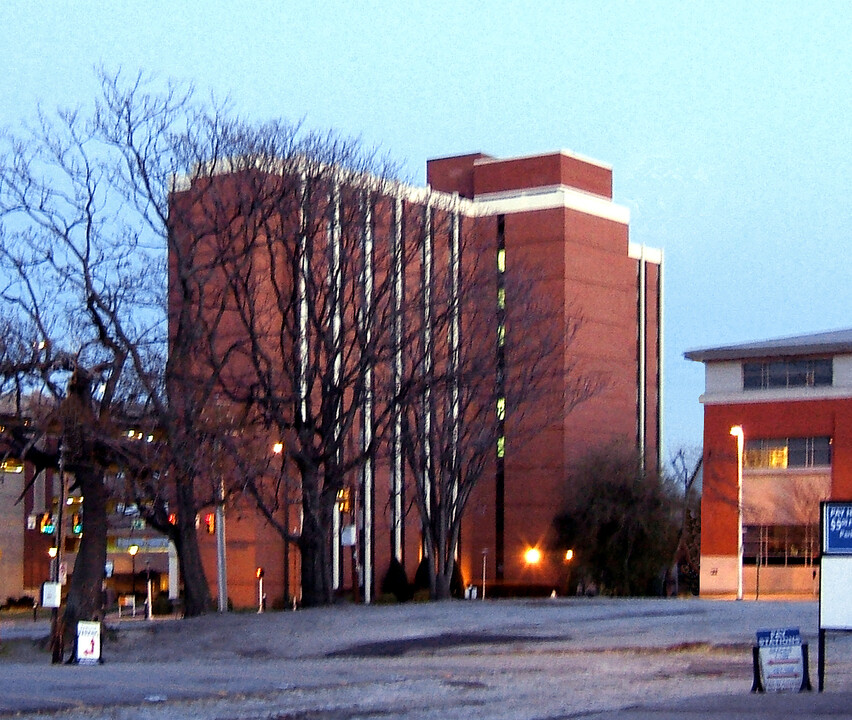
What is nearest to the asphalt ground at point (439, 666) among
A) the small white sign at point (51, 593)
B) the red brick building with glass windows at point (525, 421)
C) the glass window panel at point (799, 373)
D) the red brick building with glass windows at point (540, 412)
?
the small white sign at point (51, 593)

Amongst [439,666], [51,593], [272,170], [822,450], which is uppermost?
[272,170]

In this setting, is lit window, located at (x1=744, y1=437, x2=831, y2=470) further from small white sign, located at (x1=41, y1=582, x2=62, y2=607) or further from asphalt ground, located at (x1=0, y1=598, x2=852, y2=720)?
small white sign, located at (x1=41, y1=582, x2=62, y2=607)

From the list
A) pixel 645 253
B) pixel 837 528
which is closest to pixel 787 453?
pixel 645 253

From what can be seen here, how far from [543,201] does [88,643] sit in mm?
58211

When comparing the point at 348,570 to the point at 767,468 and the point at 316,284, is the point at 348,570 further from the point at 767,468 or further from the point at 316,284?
the point at 316,284

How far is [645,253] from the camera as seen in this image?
321 feet

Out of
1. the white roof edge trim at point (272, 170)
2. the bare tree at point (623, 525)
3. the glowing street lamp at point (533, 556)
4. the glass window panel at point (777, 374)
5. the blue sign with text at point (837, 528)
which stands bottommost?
the glowing street lamp at point (533, 556)

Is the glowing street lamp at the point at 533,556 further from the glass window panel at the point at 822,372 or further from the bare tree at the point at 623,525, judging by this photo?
the glass window panel at the point at 822,372

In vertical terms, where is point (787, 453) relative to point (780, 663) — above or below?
above

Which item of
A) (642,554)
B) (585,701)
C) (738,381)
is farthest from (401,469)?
(585,701)

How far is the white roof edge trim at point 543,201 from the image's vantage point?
80.5m

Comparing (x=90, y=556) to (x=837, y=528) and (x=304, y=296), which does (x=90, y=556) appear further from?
(x=837, y=528)

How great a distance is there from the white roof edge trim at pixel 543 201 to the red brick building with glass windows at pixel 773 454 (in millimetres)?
15065

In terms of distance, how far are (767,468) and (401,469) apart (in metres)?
18.1
